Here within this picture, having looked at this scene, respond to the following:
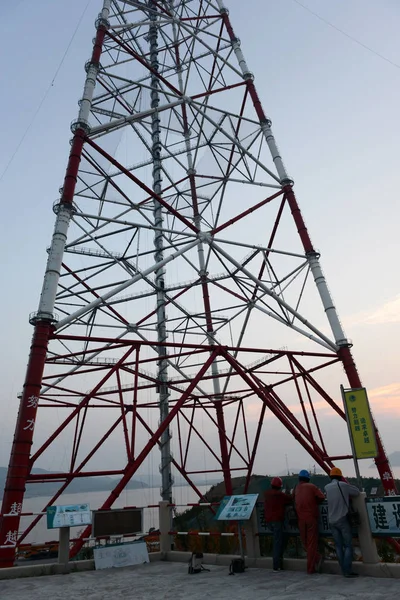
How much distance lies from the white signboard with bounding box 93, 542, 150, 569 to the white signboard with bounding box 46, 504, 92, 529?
3.22ft

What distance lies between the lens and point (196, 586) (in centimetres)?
802

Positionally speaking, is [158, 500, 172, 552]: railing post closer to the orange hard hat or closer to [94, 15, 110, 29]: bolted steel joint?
the orange hard hat

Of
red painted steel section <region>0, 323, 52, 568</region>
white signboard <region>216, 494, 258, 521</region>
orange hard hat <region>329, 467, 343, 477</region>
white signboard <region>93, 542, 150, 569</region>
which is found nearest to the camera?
orange hard hat <region>329, 467, 343, 477</region>

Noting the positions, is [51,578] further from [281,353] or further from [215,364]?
[215,364]

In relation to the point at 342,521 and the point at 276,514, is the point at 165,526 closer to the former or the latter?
the point at 276,514

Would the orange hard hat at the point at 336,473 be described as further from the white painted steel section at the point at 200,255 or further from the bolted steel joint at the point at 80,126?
the bolted steel joint at the point at 80,126

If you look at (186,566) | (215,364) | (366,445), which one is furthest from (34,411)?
(215,364)

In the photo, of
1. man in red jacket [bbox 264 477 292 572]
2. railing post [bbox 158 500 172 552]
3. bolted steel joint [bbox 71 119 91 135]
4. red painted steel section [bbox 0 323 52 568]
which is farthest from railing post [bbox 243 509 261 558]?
bolted steel joint [bbox 71 119 91 135]

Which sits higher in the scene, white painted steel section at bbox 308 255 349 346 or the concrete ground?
white painted steel section at bbox 308 255 349 346

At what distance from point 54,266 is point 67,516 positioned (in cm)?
703

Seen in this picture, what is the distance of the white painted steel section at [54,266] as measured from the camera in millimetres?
13109

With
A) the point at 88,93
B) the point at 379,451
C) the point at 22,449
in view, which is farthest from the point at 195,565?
the point at 88,93

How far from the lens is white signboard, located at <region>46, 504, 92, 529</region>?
33.2ft

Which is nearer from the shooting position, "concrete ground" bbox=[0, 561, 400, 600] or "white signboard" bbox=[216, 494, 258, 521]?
→ "concrete ground" bbox=[0, 561, 400, 600]
